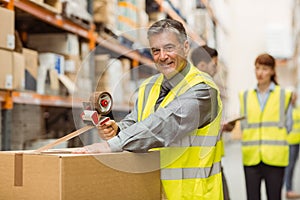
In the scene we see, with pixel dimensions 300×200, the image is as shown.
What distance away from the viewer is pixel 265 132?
3904mm

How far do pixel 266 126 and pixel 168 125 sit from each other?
196 centimetres

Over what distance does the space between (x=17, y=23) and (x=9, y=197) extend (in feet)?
11.0

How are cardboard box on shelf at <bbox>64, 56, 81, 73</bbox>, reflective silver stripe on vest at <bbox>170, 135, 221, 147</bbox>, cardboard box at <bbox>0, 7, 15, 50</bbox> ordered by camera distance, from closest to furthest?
reflective silver stripe on vest at <bbox>170, 135, 221, 147</bbox>
cardboard box at <bbox>0, 7, 15, 50</bbox>
cardboard box on shelf at <bbox>64, 56, 81, 73</bbox>

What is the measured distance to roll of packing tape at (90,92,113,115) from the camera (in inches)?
83.0

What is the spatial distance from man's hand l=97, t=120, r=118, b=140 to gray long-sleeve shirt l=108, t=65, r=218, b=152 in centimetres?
5

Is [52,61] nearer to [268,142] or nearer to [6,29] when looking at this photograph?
[6,29]

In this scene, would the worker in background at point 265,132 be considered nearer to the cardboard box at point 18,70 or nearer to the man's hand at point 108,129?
the cardboard box at point 18,70

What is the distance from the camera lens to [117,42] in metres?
5.96

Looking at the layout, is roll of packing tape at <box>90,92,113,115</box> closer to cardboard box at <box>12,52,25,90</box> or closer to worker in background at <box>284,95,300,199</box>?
cardboard box at <box>12,52,25,90</box>

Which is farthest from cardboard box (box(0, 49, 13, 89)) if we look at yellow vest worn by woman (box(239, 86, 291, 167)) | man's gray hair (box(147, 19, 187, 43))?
yellow vest worn by woman (box(239, 86, 291, 167))

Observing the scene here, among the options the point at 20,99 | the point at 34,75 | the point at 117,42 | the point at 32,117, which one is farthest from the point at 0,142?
the point at 117,42

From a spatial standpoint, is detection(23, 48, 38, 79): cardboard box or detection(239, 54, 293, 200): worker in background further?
detection(23, 48, 38, 79): cardboard box

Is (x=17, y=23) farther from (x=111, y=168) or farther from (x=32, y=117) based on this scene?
(x=111, y=168)

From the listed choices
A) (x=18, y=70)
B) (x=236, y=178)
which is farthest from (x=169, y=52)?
(x=236, y=178)
